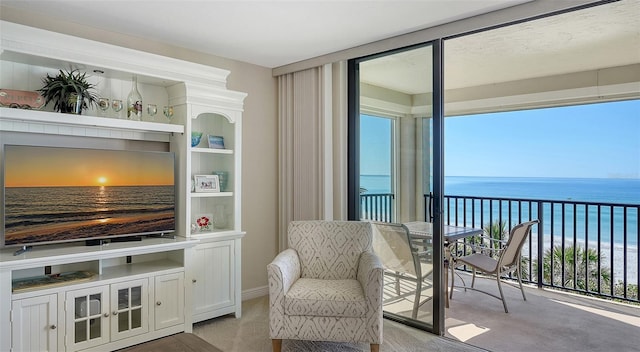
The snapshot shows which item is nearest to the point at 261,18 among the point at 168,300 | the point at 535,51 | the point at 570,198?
the point at 168,300

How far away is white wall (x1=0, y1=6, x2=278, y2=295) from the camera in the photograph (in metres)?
3.90

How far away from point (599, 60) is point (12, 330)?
5662 millimetres

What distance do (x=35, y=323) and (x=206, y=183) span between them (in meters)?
1.52

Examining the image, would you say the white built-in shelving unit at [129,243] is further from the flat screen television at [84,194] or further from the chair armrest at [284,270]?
the chair armrest at [284,270]

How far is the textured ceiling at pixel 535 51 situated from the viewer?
3.08m

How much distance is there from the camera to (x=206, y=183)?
132 inches

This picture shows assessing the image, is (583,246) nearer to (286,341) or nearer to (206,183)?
(286,341)

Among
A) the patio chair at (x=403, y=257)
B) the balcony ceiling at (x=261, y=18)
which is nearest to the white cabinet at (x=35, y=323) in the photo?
the balcony ceiling at (x=261, y=18)

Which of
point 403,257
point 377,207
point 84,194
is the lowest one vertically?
point 403,257

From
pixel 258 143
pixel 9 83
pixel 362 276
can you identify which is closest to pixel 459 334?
pixel 362 276

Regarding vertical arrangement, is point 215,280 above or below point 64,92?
below

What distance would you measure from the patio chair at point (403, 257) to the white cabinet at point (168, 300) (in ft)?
5.62

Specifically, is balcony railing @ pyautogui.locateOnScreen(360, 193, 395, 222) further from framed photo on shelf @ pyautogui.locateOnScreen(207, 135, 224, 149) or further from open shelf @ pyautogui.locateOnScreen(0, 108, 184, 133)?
open shelf @ pyautogui.locateOnScreen(0, 108, 184, 133)

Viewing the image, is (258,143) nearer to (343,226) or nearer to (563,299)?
(343,226)
